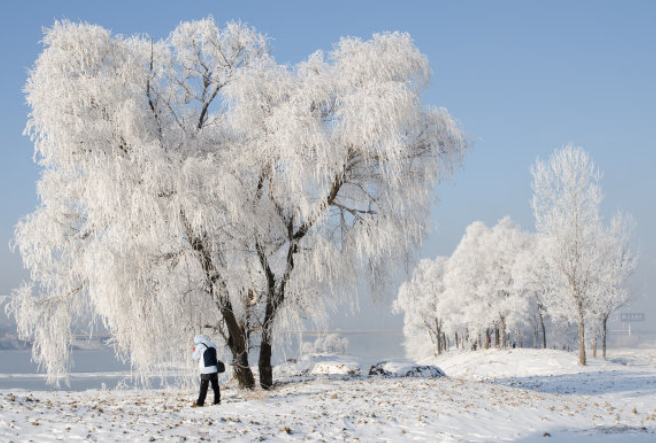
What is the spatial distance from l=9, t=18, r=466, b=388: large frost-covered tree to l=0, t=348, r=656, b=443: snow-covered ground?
6.20 feet

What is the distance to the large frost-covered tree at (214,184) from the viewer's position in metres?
11.5

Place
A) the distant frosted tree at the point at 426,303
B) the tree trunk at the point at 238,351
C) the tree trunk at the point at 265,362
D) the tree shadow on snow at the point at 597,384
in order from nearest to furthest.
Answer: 1. the tree trunk at the point at 238,351
2. the tree trunk at the point at 265,362
3. the tree shadow on snow at the point at 597,384
4. the distant frosted tree at the point at 426,303

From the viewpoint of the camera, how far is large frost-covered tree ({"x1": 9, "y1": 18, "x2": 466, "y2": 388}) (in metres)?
11.5

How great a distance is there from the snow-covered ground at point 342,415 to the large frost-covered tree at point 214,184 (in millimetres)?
1890

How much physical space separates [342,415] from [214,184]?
18.6 feet

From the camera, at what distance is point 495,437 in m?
8.74

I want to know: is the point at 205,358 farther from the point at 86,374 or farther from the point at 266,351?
the point at 86,374

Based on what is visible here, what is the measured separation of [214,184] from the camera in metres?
11.9

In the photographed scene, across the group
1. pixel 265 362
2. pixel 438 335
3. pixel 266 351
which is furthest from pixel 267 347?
pixel 438 335

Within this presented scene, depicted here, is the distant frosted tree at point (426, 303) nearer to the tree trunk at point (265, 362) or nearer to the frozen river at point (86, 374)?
the frozen river at point (86, 374)

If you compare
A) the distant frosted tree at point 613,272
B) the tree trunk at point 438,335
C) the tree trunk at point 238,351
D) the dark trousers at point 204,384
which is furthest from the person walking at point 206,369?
the tree trunk at point 438,335

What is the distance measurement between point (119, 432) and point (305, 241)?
22.2ft

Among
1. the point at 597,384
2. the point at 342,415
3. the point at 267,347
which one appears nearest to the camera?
the point at 342,415

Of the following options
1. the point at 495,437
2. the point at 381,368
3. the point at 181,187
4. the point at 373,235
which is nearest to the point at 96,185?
the point at 181,187
